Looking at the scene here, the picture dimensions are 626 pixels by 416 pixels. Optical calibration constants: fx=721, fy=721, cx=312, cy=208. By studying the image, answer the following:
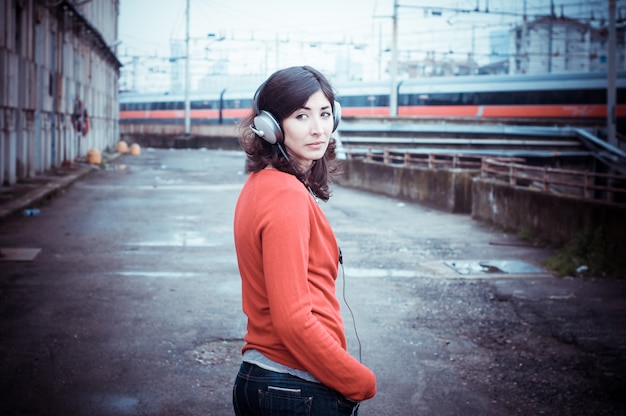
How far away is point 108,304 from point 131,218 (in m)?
7.33

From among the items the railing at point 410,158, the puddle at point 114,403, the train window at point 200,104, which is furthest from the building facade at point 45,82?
the train window at point 200,104

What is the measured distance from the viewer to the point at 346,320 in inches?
274

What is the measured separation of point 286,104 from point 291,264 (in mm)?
534

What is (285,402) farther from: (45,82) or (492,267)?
(45,82)

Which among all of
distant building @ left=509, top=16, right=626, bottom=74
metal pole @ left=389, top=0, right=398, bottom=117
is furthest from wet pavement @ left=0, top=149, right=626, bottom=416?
distant building @ left=509, top=16, right=626, bottom=74

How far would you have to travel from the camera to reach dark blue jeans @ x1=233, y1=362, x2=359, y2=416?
2023 mm

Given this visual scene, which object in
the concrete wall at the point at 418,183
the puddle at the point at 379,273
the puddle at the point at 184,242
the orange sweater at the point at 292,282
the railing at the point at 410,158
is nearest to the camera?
the orange sweater at the point at 292,282

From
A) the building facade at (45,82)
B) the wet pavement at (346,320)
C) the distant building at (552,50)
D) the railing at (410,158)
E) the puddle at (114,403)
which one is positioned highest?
the distant building at (552,50)

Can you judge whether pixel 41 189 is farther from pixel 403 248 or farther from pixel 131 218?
pixel 403 248

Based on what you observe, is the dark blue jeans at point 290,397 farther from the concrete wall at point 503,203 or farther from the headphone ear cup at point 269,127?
the concrete wall at point 503,203

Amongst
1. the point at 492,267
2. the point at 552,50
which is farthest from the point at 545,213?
the point at 552,50

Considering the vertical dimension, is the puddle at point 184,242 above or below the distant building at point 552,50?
below

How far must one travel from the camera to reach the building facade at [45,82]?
18125mm

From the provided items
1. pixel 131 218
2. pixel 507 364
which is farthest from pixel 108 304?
pixel 131 218
